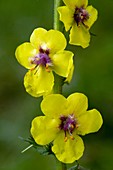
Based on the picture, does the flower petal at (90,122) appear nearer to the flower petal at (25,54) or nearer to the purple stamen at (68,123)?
the purple stamen at (68,123)

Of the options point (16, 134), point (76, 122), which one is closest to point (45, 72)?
point (76, 122)

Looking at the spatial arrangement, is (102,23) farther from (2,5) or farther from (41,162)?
(41,162)

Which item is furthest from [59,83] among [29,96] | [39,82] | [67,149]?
[29,96]

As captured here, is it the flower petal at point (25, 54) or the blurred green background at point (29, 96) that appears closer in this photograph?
the flower petal at point (25, 54)

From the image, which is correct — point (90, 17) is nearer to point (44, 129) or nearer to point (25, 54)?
point (25, 54)

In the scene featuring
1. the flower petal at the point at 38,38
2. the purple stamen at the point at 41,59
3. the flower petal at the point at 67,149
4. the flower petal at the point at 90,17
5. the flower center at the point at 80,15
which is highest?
the flower center at the point at 80,15

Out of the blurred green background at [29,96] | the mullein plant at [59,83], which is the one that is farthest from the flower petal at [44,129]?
the blurred green background at [29,96]
